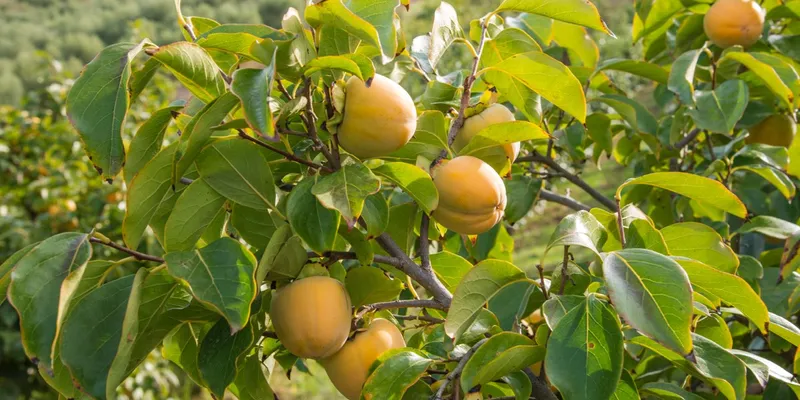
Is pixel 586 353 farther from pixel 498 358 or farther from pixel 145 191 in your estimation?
pixel 145 191

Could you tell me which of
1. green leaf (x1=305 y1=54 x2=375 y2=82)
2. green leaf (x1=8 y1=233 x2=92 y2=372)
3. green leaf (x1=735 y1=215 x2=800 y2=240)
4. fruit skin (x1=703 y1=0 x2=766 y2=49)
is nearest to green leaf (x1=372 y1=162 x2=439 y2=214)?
green leaf (x1=305 y1=54 x2=375 y2=82)

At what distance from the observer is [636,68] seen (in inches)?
59.8

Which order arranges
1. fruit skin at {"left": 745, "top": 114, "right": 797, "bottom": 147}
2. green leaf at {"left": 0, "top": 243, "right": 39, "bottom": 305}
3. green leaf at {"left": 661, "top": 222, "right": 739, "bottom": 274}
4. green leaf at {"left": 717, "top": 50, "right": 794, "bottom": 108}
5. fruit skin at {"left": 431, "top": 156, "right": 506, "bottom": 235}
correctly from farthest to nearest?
fruit skin at {"left": 745, "top": 114, "right": 797, "bottom": 147} → green leaf at {"left": 717, "top": 50, "right": 794, "bottom": 108} → green leaf at {"left": 661, "top": 222, "right": 739, "bottom": 274} → fruit skin at {"left": 431, "top": 156, "right": 506, "bottom": 235} → green leaf at {"left": 0, "top": 243, "right": 39, "bottom": 305}

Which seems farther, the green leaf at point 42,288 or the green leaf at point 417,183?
the green leaf at point 417,183

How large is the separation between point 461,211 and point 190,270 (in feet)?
1.10

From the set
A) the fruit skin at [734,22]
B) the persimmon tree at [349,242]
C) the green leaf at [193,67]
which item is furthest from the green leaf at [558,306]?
the fruit skin at [734,22]

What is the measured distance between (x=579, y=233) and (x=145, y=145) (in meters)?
0.51

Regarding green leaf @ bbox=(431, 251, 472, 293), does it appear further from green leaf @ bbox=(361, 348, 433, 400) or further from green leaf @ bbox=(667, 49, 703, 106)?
green leaf @ bbox=(667, 49, 703, 106)

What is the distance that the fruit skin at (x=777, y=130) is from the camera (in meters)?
1.74

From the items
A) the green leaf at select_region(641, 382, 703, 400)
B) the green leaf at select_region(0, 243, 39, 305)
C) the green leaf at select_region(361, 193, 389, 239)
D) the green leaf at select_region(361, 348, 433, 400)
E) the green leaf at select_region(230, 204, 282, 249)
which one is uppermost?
the green leaf at select_region(361, 193, 389, 239)

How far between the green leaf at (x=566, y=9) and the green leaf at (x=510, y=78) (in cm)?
9

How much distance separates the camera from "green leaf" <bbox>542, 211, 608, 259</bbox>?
0.78 metres

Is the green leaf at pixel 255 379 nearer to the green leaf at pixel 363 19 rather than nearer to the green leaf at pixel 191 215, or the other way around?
the green leaf at pixel 191 215

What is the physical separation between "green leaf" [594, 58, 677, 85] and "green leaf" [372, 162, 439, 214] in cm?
78
